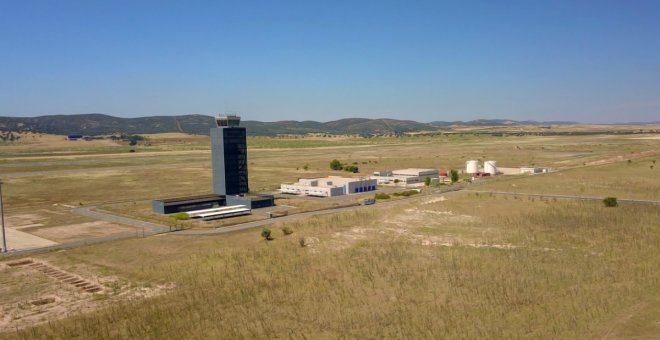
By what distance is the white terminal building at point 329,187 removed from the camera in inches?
3826

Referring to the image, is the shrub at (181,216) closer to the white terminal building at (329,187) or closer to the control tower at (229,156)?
the control tower at (229,156)

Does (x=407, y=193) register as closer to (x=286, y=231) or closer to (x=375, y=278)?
(x=286, y=231)

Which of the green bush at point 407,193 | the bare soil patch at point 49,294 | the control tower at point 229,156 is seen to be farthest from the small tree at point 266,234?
the green bush at point 407,193

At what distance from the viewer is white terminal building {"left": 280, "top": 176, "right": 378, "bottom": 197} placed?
319 feet

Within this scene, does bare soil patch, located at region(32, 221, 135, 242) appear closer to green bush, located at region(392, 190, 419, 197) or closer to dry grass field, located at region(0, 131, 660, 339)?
dry grass field, located at region(0, 131, 660, 339)

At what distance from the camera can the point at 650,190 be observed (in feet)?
287

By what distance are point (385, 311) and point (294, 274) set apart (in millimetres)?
11742

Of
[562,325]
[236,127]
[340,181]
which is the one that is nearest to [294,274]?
[562,325]

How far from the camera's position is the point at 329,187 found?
96.4 metres

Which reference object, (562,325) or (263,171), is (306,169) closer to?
(263,171)

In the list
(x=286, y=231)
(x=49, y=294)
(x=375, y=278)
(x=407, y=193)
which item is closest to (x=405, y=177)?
(x=407, y=193)

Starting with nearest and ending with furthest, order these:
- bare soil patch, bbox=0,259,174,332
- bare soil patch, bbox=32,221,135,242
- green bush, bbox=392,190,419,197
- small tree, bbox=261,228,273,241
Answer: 1. bare soil patch, bbox=0,259,174,332
2. small tree, bbox=261,228,273,241
3. bare soil patch, bbox=32,221,135,242
4. green bush, bbox=392,190,419,197

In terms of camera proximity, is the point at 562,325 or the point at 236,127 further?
the point at 236,127

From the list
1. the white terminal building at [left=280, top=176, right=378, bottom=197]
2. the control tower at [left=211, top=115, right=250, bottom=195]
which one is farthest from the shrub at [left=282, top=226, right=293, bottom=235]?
the white terminal building at [left=280, top=176, right=378, bottom=197]
